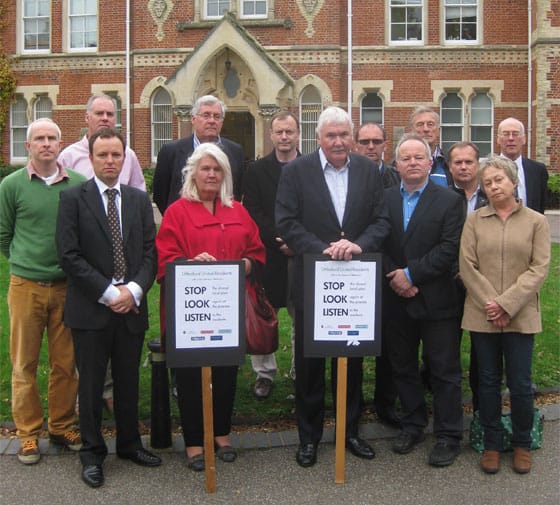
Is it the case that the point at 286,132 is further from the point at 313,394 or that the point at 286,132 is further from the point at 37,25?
the point at 37,25

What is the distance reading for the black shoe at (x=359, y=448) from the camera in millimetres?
4480

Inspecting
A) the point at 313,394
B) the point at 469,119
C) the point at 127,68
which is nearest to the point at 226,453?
the point at 313,394

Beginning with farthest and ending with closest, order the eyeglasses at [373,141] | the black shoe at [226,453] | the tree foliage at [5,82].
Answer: the tree foliage at [5,82] → the eyeglasses at [373,141] → the black shoe at [226,453]


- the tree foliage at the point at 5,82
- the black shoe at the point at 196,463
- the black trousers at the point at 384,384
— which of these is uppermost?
the tree foliage at the point at 5,82

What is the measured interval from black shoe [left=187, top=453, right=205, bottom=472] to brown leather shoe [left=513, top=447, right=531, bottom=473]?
6.47ft

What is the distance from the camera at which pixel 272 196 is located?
17.6 feet

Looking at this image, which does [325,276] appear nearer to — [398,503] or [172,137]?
[398,503]

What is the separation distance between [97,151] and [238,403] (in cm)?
235

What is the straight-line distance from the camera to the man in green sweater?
14.7ft

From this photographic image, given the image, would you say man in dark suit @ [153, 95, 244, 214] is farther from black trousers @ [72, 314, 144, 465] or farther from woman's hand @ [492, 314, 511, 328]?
woman's hand @ [492, 314, 511, 328]

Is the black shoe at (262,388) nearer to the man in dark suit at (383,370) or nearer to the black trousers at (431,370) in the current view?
the man in dark suit at (383,370)

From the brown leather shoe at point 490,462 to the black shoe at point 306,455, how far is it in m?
1.06

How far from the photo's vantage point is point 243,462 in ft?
14.6

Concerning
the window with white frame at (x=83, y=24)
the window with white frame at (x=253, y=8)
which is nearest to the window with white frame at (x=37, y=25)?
the window with white frame at (x=83, y=24)
